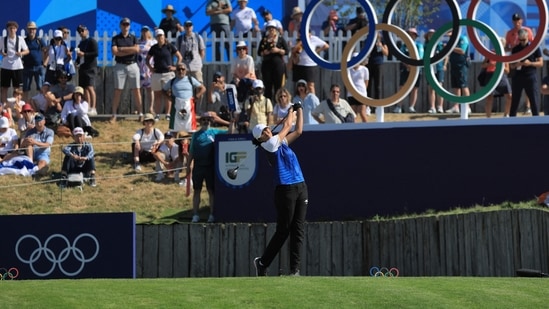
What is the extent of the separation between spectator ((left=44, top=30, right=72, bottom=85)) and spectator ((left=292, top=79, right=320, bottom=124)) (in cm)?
519

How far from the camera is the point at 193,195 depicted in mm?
19812

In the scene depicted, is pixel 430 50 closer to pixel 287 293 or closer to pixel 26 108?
pixel 26 108

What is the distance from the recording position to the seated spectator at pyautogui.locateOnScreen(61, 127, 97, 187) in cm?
2095

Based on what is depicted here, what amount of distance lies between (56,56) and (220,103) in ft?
10.8

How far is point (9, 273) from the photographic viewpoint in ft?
58.0

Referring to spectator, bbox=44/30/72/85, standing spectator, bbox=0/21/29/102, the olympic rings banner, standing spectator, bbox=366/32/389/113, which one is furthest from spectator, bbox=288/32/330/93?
the olympic rings banner

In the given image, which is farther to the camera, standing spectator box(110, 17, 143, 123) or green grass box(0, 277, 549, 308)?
standing spectator box(110, 17, 143, 123)

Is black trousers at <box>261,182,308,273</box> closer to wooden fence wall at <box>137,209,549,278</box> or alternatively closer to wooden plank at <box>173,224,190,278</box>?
wooden fence wall at <box>137,209,549,278</box>

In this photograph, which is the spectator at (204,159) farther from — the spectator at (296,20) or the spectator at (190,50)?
the spectator at (296,20)

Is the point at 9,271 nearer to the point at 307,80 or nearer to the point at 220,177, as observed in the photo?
the point at 220,177

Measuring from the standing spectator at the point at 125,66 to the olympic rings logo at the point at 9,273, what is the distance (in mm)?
7321

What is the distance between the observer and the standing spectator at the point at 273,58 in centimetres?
2275

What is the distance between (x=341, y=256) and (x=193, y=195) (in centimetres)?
295

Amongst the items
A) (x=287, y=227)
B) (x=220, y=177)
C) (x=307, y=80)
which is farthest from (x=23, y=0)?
(x=287, y=227)
